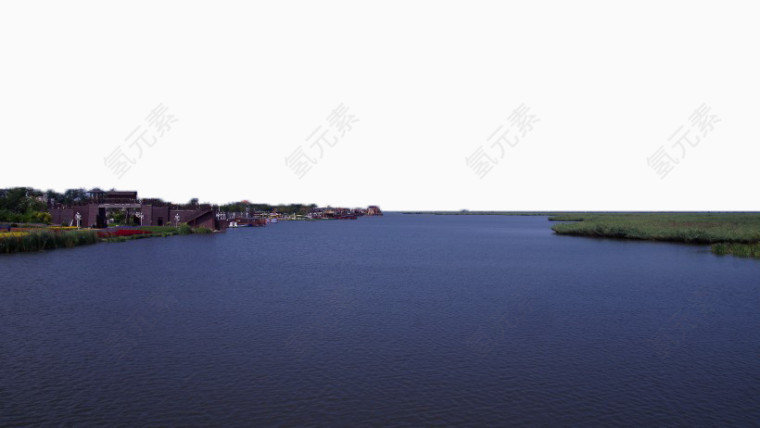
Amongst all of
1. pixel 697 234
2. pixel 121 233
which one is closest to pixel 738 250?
pixel 697 234

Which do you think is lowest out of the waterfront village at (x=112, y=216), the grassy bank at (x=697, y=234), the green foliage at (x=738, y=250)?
the green foliage at (x=738, y=250)

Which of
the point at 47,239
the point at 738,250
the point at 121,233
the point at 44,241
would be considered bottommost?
the point at 738,250

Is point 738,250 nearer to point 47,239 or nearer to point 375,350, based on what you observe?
point 375,350

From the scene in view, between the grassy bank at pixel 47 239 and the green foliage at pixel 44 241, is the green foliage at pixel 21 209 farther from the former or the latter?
the green foliage at pixel 44 241

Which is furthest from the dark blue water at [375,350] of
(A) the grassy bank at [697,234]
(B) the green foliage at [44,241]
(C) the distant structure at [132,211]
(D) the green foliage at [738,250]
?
(C) the distant structure at [132,211]

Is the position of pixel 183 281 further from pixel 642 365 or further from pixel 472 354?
pixel 642 365

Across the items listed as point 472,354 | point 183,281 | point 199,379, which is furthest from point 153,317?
point 472,354
